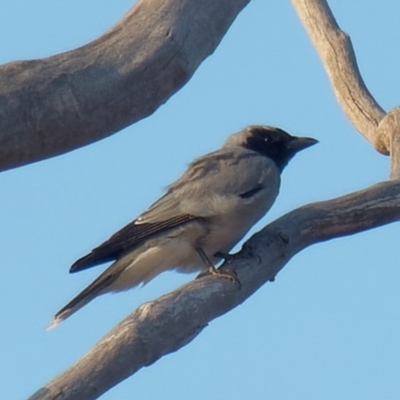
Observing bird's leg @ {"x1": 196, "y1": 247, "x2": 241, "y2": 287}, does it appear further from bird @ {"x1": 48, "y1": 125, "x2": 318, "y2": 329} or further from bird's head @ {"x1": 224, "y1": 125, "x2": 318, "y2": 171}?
bird's head @ {"x1": 224, "y1": 125, "x2": 318, "y2": 171}

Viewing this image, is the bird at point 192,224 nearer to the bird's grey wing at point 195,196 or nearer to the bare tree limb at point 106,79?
the bird's grey wing at point 195,196

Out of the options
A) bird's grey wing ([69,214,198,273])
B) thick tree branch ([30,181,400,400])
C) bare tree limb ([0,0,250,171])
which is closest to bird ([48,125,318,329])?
bird's grey wing ([69,214,198,273])

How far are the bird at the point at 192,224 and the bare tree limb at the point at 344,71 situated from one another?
0.70 meters

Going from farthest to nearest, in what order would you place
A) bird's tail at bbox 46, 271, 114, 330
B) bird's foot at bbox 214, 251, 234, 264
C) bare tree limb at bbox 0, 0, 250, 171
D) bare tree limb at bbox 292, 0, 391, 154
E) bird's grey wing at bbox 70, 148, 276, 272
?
bare tree limb at bbox 292, 0, 391, 154 < bird's grey wing at bbox 70, 148, 276, 272 < bird's foot at bbox 214, 251, 234, 264 < bird's tail at bbox 46, 271, 114, 330 < bare tree limb at bbox 0, 0, 250, 171

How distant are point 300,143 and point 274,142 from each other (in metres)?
0.19

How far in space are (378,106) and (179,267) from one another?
1.75 m

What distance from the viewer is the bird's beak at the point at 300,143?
798 cm

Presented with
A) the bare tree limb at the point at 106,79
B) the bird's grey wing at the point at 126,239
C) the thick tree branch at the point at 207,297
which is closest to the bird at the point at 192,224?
the bird's grey wing at the point at 126,239

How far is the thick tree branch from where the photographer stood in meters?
4.22

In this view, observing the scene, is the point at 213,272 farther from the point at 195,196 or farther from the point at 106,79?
the point at 106,79

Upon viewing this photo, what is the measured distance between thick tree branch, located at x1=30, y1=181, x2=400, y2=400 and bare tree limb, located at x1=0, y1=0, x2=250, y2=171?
0.85 meters

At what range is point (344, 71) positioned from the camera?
24.7 ft

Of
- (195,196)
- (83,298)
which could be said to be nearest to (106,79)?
(83,298)

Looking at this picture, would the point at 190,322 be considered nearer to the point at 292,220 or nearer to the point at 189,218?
the point at 292,220
